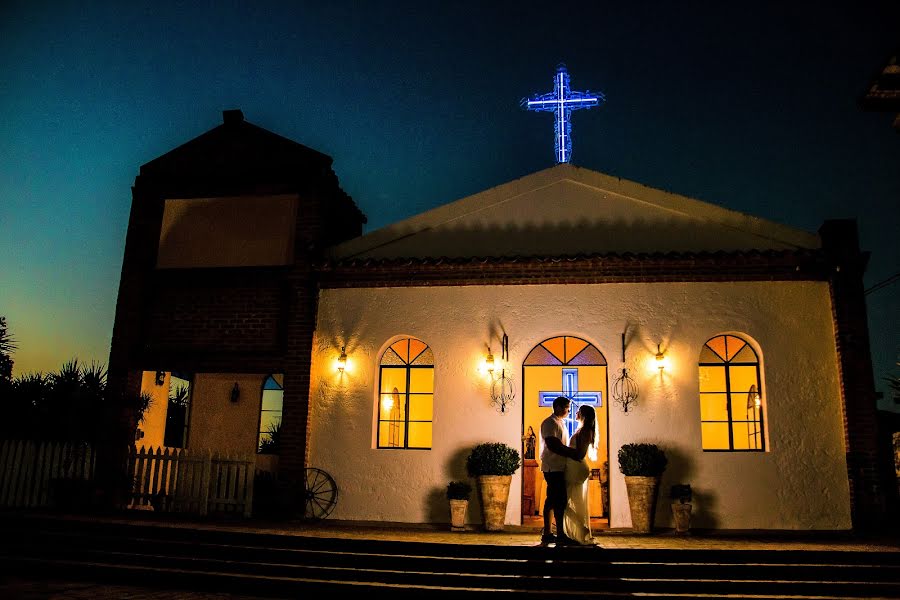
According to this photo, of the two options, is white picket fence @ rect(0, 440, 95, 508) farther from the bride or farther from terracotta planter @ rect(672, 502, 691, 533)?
terracotta planter @ rect(672, 502, 691, 533)

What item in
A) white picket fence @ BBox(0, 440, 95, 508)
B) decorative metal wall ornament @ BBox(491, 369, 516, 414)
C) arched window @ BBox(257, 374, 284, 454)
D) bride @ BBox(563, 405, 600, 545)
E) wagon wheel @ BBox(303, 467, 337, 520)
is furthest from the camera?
arched window @ BBox(257, 374, 284, 454)

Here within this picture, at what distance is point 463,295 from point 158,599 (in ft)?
22.1

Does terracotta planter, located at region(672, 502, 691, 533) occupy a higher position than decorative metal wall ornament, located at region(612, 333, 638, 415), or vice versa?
decorative metal wall ornament, located at region(612, 333, 638, 415)

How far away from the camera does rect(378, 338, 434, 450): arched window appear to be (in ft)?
40.9

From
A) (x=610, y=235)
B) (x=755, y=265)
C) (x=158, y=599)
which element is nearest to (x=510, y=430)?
(x=610, y=235)

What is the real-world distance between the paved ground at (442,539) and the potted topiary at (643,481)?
0.25 m

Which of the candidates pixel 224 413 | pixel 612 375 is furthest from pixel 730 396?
pixel 224 413

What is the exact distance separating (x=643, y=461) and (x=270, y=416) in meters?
8.74

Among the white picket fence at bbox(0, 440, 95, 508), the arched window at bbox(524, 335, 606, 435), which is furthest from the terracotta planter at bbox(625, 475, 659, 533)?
the white picket fence at bbox(0, 440, 95, 508)

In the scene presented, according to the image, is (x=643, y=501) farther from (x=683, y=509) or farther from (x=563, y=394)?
(x=563, y=394)

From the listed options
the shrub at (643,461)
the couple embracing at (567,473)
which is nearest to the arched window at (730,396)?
the shrub at (643,461)

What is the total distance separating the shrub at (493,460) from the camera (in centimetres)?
1116

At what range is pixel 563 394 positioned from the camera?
12.6 metres

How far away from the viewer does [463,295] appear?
40.8 feet
